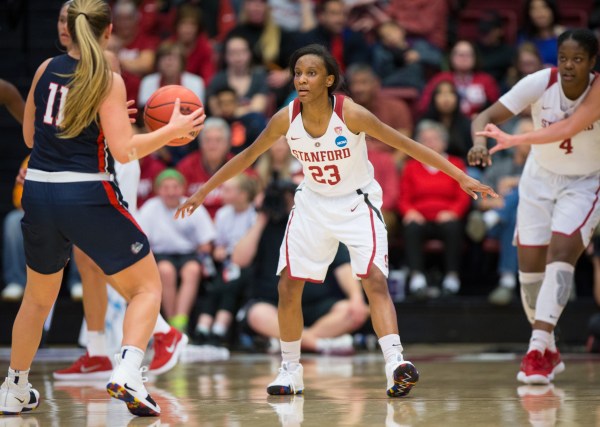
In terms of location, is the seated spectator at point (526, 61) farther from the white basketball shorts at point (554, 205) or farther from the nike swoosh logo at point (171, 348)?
the nike swoosh logo at point (171, 348)

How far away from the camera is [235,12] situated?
12.8 m

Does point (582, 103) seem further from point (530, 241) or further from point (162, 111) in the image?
point (162, 111)

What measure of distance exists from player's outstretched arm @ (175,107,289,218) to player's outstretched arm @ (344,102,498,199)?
0.37 metres

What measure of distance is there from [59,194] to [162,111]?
3.01ft

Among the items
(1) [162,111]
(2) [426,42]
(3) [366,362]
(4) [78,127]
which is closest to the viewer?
(4) [78,127]

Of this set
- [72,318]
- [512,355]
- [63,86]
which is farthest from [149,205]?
[63,86]

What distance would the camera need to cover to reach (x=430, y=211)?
10.1 m

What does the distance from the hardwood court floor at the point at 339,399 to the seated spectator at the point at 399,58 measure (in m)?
4.69

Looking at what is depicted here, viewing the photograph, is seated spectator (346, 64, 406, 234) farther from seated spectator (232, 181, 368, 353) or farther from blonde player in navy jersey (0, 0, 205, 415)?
blonde player in navy jersey (0, 0, 205, 415)

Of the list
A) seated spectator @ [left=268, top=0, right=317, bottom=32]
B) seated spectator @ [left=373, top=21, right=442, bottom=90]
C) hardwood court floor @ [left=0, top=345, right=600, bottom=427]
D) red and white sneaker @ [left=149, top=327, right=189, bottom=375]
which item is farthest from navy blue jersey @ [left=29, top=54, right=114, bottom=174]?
seated spectator @ [left=268, top=0, right=317, bottom=32]

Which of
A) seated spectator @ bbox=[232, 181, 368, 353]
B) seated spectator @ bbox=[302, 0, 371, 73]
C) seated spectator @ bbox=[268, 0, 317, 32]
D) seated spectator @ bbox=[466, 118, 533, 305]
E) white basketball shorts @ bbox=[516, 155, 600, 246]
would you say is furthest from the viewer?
seated spectator @ bbox=[268, 0, 317, 32]

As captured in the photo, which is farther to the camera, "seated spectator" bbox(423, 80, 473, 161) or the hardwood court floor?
"seated spectator" bbox(423, 80, 473, 161)

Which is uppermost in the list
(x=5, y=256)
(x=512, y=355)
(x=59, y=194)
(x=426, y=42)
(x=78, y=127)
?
(x=426, y=42)

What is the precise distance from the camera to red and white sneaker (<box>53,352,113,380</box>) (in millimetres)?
6777
